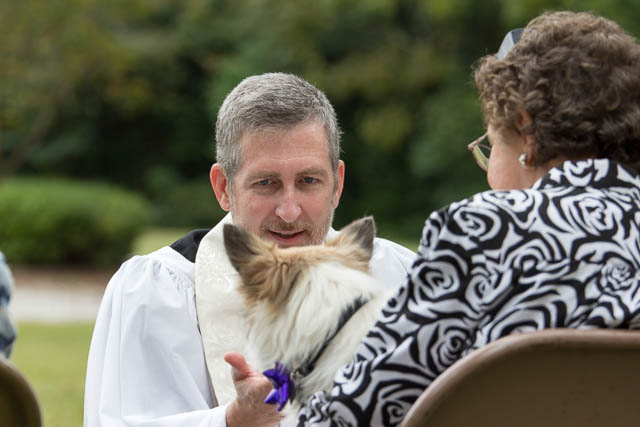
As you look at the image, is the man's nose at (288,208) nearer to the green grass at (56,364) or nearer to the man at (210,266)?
the man at (210,266)

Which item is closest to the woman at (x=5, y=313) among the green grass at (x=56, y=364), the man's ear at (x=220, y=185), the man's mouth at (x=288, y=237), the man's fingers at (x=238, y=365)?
the man's ear at (x=220, y=185)

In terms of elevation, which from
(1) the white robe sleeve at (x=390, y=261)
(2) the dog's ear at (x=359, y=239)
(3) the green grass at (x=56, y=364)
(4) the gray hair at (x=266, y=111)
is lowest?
(3) the green grass at (x=56, y=364)

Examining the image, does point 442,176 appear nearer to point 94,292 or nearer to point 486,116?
point 94,292

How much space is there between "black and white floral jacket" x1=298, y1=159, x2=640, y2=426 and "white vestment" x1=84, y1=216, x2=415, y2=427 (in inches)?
30.0

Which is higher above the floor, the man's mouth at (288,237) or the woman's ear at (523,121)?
the woman's ear at (523,121)

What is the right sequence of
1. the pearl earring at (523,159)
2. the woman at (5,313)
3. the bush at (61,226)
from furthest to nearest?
1. the bush at (61,226)
2. the woman at (5,313)
3. the pearl earring at (523,159)

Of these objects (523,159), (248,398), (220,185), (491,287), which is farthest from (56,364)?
(491,287)

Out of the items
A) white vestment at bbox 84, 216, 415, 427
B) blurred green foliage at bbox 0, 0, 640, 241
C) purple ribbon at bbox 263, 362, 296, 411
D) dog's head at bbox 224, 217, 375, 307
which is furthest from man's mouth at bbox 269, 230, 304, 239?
blurred green foliage at bbox 0, 0, 640, 241

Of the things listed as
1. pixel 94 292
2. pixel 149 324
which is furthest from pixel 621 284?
pixel 94 292

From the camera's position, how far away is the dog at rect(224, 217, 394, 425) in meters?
2.04

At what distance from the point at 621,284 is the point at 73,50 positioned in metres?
21.6

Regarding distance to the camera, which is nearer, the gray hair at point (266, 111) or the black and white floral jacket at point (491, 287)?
the black and white floral jacket at point (491, 287)

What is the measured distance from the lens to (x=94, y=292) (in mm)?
17828

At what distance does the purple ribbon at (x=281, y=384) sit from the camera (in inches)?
81.7
